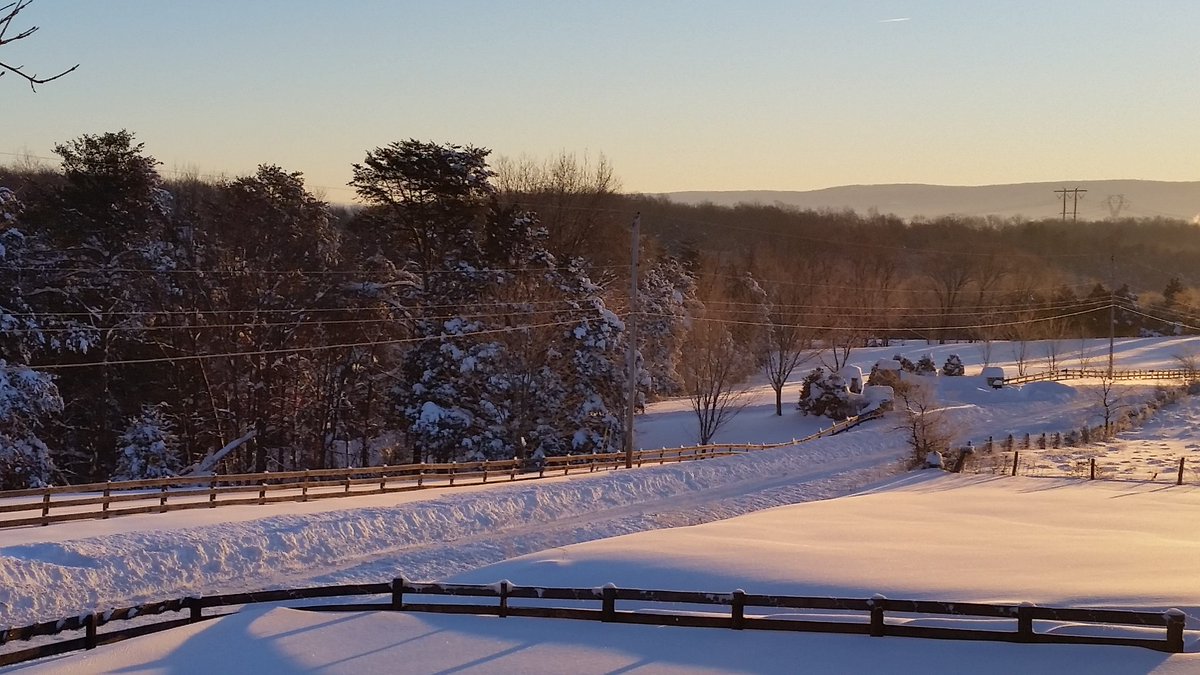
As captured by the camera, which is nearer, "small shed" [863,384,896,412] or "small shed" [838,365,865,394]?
"small shed" [863,384,896,412]

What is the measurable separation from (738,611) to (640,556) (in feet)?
16.9

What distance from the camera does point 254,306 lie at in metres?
44.1

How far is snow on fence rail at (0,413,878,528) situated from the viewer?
928 inches

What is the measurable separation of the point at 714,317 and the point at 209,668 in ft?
189

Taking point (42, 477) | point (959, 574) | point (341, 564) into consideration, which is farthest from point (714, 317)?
Answer: point (959, 574)

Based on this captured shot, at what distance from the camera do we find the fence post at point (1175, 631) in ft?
31.6

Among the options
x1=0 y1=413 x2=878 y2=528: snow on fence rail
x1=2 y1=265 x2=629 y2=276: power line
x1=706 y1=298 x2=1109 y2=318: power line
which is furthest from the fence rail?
x1=2 y1=265 x2=629 y2=276: power line

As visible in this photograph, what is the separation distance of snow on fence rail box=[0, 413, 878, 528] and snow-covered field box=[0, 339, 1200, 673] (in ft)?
2.94

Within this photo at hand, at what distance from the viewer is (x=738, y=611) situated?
11.3m

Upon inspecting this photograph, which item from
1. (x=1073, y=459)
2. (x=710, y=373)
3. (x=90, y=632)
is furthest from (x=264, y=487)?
(x=710, y=373)

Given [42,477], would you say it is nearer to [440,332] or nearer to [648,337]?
[440,332]

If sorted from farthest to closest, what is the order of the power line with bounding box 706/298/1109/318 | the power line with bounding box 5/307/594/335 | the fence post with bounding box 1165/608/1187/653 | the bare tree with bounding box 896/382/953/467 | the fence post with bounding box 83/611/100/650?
the power line with bounding box 706/298/1109/318, the bare tree with bounding box 896/382/953/467, the power line with bounding box 5/307/594/335, the fence post with bounding box 83/611/100/650, the fence post with bounding box 1165/608/1187/653

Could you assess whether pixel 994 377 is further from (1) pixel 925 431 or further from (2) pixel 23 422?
(2) pixel 23 422

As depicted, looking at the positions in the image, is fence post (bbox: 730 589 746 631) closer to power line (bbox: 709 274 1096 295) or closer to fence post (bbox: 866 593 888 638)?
fence post (bbox: 866 593 888 638)
